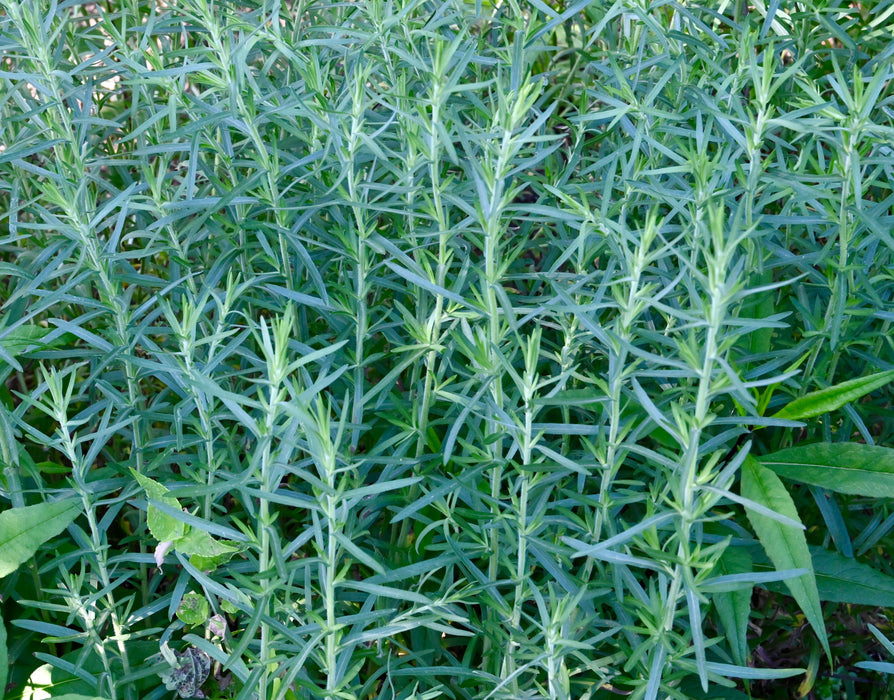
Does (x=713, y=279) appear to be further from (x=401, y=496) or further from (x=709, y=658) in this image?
(x=709, y=658)

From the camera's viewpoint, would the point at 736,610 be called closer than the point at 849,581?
Yes

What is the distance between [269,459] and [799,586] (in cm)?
87

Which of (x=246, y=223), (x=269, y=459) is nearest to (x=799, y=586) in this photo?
(x=269, y=459)

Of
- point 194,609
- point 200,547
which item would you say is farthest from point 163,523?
point 194,609

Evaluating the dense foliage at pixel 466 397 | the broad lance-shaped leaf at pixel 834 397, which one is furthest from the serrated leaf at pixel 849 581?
the broad lance-shaped leaf at pixel 834 397

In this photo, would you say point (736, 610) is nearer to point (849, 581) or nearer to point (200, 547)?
point (849, 581)

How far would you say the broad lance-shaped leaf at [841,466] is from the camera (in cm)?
152

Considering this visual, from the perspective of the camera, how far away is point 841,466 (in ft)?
5.16

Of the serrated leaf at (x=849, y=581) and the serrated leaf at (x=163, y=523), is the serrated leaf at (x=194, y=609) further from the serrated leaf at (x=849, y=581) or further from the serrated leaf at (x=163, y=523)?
the serrated leaf at (x=849, y=581)

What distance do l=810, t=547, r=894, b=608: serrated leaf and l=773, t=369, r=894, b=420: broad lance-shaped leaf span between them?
280 mm

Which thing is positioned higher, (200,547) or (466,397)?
(466,397)

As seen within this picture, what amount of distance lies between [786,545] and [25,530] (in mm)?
1348

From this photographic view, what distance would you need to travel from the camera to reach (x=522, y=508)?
139 centimetres

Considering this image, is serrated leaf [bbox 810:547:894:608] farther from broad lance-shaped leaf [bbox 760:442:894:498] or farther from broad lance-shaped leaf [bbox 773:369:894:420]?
broad lance-shaped leaf [bbox 773:369:894:420]
